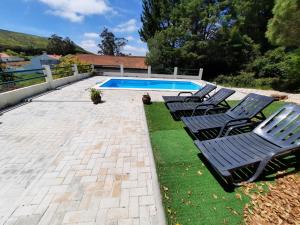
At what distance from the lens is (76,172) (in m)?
3.17

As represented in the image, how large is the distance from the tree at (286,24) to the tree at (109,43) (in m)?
56.6

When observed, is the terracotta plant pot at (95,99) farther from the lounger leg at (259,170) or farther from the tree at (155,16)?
the tree at (155,16)

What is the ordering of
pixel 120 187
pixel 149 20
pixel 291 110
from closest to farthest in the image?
pixel 120 187
pixel 291 110
pixel 149 20

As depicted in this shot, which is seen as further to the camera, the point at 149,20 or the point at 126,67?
the point at 126,67

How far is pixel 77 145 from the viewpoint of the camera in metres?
4.10

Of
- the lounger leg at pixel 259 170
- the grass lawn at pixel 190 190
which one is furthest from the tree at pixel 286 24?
the lounger leg at pixel 259 170

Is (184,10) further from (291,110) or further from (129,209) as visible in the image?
(129,209)

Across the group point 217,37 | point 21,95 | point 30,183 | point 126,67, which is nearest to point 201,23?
point 217,37

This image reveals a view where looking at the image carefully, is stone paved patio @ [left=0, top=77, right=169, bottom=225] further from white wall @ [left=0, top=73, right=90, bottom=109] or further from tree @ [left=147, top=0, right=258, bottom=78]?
tree @ [left=147, top=0, right=258, bottom=78]

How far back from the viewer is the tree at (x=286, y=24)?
9.47 metres

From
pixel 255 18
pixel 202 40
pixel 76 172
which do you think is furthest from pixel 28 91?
pixel 255 18

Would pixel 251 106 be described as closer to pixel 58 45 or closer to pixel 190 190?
pixel 190 190

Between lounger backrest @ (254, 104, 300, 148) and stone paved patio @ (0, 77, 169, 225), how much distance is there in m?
2.44

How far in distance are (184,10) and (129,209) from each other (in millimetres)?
22168
